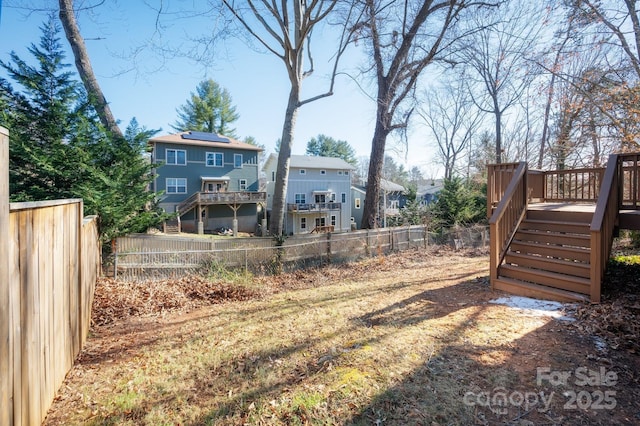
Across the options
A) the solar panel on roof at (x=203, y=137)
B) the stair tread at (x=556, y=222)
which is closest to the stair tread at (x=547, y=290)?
the stair tread at (x=556, y=222)

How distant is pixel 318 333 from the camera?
3.79 m

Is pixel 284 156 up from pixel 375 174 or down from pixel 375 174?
up

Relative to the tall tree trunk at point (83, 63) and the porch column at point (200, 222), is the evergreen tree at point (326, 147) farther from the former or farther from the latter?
the tall tree trunk at point (83, 63)

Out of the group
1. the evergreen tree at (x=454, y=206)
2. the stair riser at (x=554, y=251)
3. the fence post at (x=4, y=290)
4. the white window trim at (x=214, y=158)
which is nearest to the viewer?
the fence post at (x=4, y=290)

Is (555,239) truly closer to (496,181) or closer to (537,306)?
(537,306)

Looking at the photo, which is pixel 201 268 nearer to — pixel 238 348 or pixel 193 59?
pixel 238 348

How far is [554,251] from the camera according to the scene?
5.12 meters

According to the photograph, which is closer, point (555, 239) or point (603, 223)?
point (603, 223)

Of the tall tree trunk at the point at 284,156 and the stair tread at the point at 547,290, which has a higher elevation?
the tall tree trunk at the point at 284,156

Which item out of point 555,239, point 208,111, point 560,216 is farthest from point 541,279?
point 208,111

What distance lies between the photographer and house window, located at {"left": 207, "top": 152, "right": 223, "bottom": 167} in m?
22.7

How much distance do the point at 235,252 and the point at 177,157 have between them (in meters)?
16.7

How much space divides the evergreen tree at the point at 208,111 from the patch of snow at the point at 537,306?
3263cm

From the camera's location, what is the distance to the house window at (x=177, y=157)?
→ 69.3 ft
